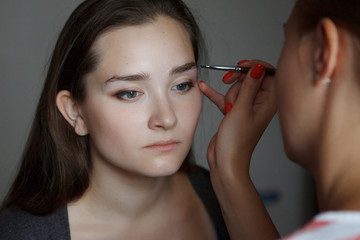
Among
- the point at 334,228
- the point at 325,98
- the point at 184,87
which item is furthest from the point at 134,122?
the point at 334,228

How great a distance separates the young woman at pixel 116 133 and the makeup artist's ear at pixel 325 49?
0.47 m

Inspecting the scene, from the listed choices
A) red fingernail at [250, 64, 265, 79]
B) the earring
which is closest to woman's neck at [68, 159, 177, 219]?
red fingernail at [250, 64, 265, 79]

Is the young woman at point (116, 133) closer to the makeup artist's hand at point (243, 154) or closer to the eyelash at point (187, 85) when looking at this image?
the eyelash at point (187, 85)

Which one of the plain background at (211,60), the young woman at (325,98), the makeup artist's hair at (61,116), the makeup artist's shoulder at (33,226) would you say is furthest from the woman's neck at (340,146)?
the plain background at (211,60)

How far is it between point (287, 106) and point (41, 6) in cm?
147

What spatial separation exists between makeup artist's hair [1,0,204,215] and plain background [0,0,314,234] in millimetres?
284

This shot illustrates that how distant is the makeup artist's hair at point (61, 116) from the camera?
1.20 meters

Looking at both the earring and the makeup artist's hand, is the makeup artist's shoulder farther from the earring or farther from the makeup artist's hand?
the earring

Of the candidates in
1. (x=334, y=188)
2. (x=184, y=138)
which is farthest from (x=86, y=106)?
(x=334, y=188)

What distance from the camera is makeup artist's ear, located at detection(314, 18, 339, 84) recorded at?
688mm

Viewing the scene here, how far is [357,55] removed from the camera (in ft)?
2.28

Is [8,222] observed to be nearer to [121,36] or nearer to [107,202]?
[107,202]

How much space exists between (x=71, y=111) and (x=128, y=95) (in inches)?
8.3

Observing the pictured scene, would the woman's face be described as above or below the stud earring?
below
